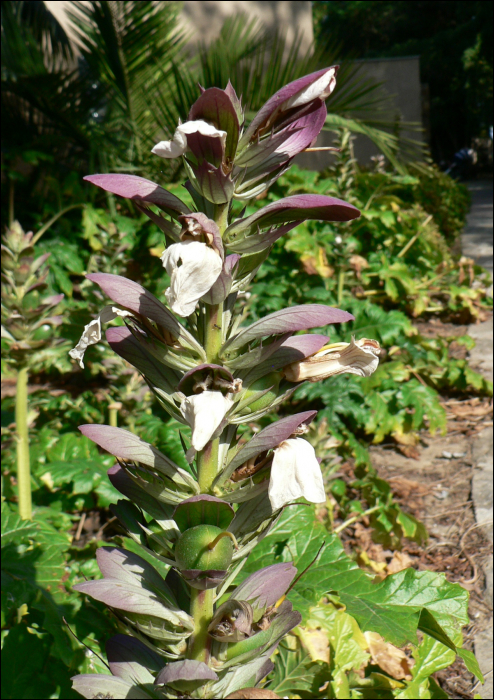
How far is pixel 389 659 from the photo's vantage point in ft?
6.64

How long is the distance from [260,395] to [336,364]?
142 mm

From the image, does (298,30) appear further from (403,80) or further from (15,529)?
(15,529)

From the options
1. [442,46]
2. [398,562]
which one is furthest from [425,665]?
[442,46]

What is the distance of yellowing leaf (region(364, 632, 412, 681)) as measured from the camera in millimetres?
1977

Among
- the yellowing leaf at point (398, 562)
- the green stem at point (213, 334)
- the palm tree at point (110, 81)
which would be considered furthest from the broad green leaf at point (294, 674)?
the palm tree at point (110, 81)

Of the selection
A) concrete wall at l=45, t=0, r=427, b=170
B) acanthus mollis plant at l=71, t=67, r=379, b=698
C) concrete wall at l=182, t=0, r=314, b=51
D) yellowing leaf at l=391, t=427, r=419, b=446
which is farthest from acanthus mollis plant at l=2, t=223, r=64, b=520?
concrete wall at l=182, t=0, r=314, b=51

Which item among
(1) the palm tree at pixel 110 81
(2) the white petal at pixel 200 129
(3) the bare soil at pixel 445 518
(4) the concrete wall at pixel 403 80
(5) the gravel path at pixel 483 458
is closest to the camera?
(2) the white petal at pixel 200 129

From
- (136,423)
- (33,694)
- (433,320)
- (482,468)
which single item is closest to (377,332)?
(482,468)

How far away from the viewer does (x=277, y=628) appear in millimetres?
887

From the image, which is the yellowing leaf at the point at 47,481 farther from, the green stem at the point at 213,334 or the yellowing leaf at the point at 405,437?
the yellowing leaf at the point at 405,437

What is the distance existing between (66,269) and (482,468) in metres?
3.63

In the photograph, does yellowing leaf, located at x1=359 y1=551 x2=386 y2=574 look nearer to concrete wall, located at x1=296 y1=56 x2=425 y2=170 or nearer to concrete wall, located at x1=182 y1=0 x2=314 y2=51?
concrete wall, located at x1=182 y1=0 x2=314 y2=51

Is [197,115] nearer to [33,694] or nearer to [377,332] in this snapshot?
[33,694]

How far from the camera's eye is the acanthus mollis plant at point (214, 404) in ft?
2.51
